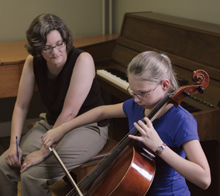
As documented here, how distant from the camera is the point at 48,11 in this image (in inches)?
118

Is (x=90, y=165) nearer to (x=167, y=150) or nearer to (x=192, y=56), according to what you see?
(x=167, y=150)

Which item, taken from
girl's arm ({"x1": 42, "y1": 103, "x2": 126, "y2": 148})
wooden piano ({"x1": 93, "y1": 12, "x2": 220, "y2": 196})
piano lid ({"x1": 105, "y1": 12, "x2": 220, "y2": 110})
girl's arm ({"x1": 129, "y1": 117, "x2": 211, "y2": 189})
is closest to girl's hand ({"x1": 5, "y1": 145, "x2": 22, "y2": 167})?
girl's arm ({"x1": 42, "y1": 103, "x2": 126, "y2": 148})

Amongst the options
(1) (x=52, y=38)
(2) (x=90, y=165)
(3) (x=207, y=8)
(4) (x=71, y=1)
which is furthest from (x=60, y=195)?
(4) (x=71, y=1)

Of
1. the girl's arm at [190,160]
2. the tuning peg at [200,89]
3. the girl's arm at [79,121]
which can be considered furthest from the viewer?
the girl's arm at [79,121]

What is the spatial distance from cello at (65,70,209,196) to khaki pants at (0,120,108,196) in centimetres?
39

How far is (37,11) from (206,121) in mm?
2061

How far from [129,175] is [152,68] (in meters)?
0.39

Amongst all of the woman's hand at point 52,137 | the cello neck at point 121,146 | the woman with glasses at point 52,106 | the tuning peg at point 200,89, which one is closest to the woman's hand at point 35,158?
the woman with glasses at point 52,106

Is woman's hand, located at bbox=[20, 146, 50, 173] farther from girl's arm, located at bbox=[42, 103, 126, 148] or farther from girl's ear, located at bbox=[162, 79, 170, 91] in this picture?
girl's ear, located at bbox=[162, 79, 170, 91]

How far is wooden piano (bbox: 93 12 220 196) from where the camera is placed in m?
1.62

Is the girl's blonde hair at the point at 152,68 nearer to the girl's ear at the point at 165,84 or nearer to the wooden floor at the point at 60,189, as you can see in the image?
the girl's ear at the point at 165,84

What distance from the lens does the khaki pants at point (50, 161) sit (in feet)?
5.02

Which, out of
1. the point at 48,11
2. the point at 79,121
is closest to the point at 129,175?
the point at 79,121

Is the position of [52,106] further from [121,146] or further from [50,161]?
[121,146]
